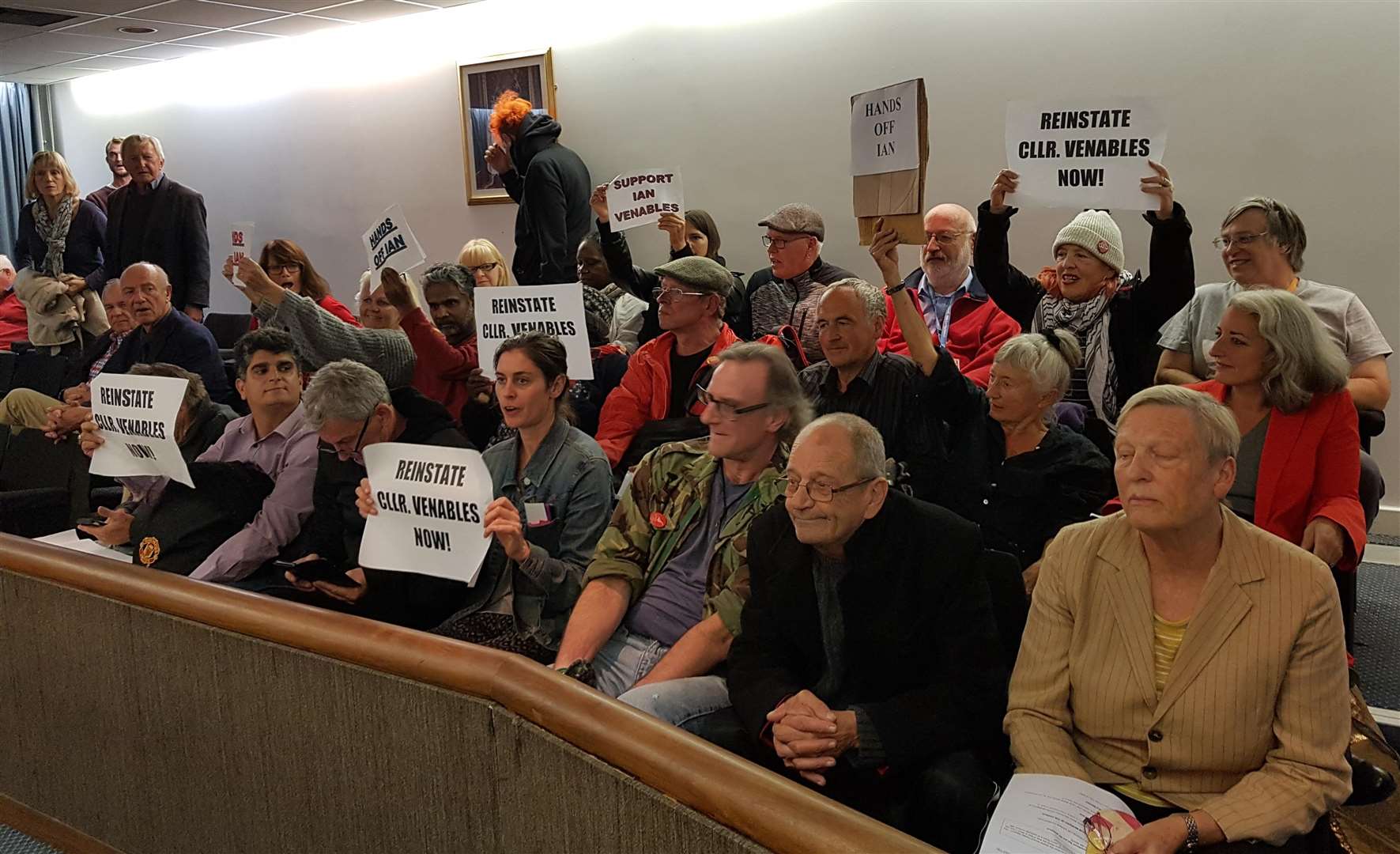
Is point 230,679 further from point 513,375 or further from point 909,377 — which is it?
point 909,377

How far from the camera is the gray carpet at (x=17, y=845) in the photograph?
240cm

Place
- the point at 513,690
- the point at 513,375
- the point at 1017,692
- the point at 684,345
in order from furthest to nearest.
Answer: the point at 684,345
the point at 513,375
the point at 1017,692
the point at 513,690

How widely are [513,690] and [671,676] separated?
805 millimetres

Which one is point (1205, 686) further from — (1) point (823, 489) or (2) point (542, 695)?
(2) point (542, 695)

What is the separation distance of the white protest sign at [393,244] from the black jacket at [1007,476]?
5.74ft

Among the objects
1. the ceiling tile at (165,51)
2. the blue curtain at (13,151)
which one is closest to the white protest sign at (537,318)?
the ceiling tile at (165,51)

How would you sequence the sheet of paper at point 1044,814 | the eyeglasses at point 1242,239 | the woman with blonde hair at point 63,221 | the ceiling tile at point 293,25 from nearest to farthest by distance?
the sheet of paper at point 1044,814 → the eyeglasses at point 1242,239 → the woman with blonde hair at point 63,221 → the ceiling tile at point 293,25

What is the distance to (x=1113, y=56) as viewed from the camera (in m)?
4.86

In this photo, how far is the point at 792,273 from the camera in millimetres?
4266

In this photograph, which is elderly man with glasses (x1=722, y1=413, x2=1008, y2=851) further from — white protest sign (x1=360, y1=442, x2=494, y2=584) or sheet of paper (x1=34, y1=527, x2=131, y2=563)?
sheet of paper (x1=34, y1=527, x2=131, y2=563)

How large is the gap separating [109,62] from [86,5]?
8.14 feet

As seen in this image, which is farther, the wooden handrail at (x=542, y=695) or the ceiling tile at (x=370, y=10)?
the ceiling tile at (x=370, y=10)

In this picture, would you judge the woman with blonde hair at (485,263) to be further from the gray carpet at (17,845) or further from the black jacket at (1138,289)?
the gray carpet at (17,845)

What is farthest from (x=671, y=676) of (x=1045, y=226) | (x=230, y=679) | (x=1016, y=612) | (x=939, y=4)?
(x=939, y=4)
